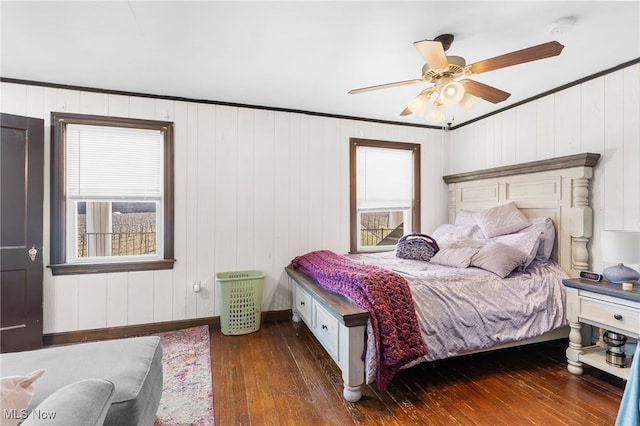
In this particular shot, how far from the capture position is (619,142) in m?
2.52

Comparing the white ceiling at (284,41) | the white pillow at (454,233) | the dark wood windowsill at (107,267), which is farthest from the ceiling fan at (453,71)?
the dark wood windowsill at (107,267)

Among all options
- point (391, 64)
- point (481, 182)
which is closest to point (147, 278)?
point (391, 64)

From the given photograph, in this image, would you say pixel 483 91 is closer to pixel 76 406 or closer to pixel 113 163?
pixel 76 406

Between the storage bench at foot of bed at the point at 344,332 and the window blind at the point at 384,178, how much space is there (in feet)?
5.71

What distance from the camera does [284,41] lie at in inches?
85.5

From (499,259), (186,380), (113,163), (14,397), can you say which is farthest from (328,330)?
(113,163)

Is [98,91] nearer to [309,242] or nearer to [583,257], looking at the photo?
[309,242]

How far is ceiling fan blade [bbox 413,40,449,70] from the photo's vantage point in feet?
5.60

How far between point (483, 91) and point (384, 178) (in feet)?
6.30

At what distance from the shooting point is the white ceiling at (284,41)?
1850mm

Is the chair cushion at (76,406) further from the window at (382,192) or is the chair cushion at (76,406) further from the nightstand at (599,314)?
the window at (382,192)

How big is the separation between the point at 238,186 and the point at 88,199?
4.69 ft

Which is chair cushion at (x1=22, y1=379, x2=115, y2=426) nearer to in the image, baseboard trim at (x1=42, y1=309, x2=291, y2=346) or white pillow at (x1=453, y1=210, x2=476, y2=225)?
baseboard trim at (x1=42, y1=309, x2=291, y2=346)

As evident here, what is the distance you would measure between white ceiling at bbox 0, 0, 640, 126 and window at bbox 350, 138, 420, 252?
1.02 meters
